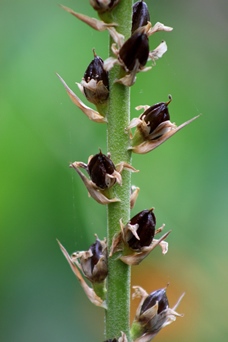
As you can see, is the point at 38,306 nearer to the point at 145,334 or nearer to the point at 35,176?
the point at 35,176

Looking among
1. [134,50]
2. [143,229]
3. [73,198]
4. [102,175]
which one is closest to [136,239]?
[143,229]

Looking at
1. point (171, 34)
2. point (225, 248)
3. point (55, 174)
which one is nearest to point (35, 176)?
point (55, 174)

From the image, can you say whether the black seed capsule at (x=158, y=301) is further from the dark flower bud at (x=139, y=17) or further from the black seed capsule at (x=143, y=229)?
the dark flower bud at (x=139, y=17)

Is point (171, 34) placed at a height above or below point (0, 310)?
above

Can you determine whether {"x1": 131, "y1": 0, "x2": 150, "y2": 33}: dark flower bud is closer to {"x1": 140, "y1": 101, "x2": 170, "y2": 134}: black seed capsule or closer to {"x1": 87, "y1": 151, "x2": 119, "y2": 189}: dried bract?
{"x1": 140, "y1": 101, "x2": 170, "y2": 134}: black seed capsule

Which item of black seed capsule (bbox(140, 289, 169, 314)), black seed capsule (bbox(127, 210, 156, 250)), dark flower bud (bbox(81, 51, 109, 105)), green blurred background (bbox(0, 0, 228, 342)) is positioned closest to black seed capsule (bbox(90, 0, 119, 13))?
dark flower bud (bbox(81, 51, 109, 105))

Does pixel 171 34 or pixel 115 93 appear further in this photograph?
pixel 171 34
